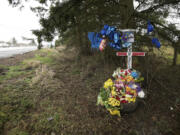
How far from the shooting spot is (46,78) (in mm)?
4195

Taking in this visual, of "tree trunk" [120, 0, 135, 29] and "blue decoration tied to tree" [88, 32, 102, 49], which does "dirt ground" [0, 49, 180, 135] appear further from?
"tree trunk" [120, 0, 135, 29]

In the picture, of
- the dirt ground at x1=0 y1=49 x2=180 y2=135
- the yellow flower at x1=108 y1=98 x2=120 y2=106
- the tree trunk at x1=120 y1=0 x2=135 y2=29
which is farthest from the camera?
the tree trunk at x1=120 y1=0 x2=135 y2=29

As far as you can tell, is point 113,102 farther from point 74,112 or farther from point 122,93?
point 74,112

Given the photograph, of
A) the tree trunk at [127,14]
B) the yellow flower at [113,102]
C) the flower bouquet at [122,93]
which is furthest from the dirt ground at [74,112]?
the tree trunk at [127,14]

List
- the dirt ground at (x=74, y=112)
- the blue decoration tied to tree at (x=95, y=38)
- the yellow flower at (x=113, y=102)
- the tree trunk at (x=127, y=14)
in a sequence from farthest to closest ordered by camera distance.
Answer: the tree trunk at (x=127, y=14)
the blue decoration tied to tree at (x=95, y=38)
the yellow flower at (x=113, y=102)
the dirt ground at (x=74, y=112)

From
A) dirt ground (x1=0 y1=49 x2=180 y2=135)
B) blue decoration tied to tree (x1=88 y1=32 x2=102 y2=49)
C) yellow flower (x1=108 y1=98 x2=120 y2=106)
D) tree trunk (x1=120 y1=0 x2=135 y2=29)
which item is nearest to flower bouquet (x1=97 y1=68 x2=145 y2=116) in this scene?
yellow flower (x1=108 y1=98 x2=120 y2=106)

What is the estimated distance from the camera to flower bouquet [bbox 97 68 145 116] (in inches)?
92.6

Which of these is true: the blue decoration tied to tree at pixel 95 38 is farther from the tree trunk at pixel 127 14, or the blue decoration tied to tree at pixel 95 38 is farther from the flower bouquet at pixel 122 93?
the flower bouquet at pixel 122 93

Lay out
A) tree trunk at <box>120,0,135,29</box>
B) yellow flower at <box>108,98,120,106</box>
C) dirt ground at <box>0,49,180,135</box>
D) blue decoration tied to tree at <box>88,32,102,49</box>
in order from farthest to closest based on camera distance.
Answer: tree trunk at <box>120,0,135,29</box> < blue decoration tied to tree at <box>88,32,102,49</box> < yellow flower at <box>108,98,120,106</box> < dirt ground at <box>0,49,180,135</box>

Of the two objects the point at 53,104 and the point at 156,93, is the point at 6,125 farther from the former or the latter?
the point at 156,93

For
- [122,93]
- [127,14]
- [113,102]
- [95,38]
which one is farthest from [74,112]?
[127,14]

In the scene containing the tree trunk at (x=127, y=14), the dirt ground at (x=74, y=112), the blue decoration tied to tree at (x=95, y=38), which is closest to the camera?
the dirt ground at (x=74, y=112)

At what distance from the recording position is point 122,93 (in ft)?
7.79

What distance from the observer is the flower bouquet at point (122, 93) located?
235 cm
